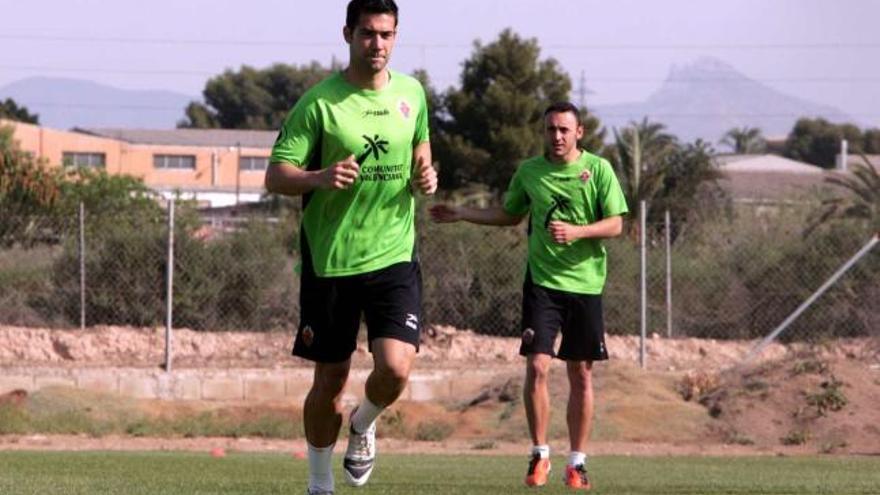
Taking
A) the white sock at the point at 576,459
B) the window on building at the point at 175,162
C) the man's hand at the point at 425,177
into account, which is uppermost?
the man's hand at the point at 425,177

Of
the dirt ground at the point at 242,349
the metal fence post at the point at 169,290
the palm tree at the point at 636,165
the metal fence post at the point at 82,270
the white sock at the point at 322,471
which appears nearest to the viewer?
the white sock at the point at 322,471

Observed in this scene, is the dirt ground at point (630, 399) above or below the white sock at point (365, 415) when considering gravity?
below

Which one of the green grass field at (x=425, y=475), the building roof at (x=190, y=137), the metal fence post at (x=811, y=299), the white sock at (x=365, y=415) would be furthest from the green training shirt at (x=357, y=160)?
the building roof at (x=190, y=137)

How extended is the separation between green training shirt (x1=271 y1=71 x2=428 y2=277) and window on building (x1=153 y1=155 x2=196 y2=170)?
268 ft

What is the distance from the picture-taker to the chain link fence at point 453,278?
2259cm

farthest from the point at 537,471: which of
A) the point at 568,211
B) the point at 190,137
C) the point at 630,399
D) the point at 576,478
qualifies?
the point at 190,137

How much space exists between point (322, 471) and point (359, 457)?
0.37 m

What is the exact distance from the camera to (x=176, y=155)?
294 feet

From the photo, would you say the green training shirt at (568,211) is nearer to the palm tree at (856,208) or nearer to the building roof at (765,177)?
the palm tree at (856,208)

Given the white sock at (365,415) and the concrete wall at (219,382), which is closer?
the white sock at (365,415)

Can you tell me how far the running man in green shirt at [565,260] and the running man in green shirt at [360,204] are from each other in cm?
302

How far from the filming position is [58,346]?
2247 centimetres

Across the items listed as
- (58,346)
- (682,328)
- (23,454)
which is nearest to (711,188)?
(682,328)

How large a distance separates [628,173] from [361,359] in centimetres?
2313
